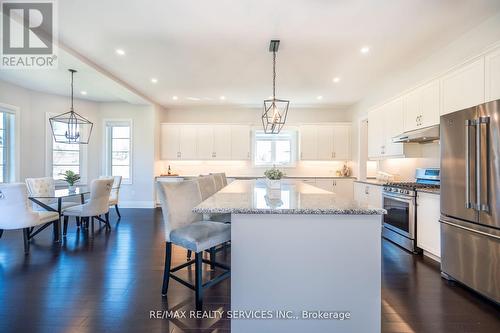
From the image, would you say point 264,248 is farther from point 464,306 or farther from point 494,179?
point 494,179

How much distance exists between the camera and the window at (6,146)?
4855mm

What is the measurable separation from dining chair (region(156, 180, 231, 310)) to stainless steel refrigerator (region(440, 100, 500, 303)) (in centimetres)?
229

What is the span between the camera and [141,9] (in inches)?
99.5

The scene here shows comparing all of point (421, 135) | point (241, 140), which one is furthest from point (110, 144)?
point (421, 135)

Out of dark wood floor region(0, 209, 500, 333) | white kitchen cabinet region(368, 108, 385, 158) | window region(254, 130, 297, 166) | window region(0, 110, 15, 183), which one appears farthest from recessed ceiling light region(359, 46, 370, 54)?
window region(0, 110, 15, 183)

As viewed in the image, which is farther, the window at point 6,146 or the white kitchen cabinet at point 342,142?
the white kitchen cabinet at point 342,142

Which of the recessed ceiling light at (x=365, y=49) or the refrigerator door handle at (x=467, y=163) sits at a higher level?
the recessed ceiling light at (x=365, y=49)

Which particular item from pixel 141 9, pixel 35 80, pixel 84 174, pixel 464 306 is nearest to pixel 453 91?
pixel 464 306

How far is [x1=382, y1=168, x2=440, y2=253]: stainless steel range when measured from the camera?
336 centimetres

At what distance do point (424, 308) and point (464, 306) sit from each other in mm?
363

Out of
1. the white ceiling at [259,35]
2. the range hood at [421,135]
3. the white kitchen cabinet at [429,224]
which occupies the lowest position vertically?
the white kitchen cabinet at [429,224]

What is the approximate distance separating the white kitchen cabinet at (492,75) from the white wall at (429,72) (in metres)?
0.12

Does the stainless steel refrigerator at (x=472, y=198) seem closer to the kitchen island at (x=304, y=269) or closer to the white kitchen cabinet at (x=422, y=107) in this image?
the white kitchen cabinet at (x=422, y=107)

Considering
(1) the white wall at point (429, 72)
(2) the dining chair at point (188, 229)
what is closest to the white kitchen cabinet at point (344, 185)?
(1) the white wall at point (429, 72)
